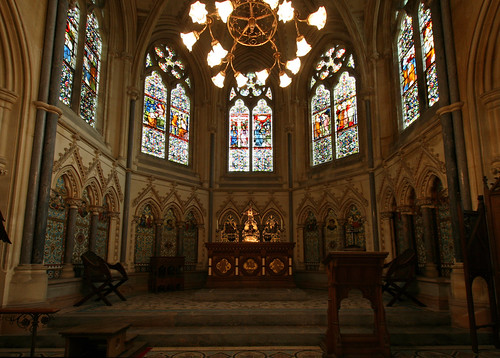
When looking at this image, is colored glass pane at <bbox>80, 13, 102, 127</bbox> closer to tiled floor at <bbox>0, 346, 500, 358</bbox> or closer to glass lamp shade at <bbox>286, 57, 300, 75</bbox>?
glass lamp shade at <bbox>286, 57, 300, 75</bbox>

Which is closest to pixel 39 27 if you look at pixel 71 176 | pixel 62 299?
Result: pixel 71 176

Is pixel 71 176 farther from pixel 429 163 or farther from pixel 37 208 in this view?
pixel 429 163

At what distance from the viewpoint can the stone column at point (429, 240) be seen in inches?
333

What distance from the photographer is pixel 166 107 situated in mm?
13664

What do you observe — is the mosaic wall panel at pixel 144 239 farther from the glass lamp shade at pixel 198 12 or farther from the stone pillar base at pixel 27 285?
the glass lamp shade at pixel 198 12

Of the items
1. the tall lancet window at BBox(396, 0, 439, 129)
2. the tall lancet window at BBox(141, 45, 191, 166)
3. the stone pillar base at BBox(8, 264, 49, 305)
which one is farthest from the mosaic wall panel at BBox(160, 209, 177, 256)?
the tall lancet window at BBox(396, 0, 439, 129)

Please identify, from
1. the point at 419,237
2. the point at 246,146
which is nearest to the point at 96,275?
the point at 419,237

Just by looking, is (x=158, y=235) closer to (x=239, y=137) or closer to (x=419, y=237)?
(x=239, y=137)

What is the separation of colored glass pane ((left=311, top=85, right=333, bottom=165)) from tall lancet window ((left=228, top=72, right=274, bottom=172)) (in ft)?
5.70

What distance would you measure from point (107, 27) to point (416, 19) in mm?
8516

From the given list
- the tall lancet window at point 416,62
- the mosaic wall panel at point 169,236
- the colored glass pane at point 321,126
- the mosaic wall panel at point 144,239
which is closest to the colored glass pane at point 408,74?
the tall lancet window at point 416,62

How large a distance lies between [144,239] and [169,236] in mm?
997

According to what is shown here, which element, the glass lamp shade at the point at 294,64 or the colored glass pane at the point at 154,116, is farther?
the colored glass pane at the point at 154,116

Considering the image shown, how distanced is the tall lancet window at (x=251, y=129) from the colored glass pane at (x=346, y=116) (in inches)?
109
